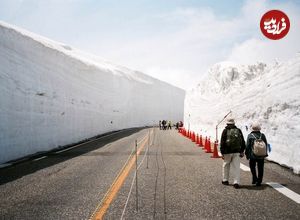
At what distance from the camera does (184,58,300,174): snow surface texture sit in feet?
35.3

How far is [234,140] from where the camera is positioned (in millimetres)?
7910

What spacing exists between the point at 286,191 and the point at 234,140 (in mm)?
1686

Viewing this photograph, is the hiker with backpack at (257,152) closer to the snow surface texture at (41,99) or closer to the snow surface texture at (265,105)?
the snow surface texture at (265,105)

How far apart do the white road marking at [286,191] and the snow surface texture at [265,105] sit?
1.89 metres

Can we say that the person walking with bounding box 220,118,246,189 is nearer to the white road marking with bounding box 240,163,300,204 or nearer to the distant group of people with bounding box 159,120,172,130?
the white road marking with bounding box 240,163,300,204

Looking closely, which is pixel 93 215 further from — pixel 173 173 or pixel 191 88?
pixel 191 88

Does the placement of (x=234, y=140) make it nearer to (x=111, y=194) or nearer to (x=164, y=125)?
(x=111, y=194)

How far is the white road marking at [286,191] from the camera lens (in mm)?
6168

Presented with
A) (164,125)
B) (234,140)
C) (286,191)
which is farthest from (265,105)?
(164,125)

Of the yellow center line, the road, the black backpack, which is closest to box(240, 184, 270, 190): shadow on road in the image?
the road

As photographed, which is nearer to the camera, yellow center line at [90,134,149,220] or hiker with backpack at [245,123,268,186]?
yellow center line at [90,134,149,220]

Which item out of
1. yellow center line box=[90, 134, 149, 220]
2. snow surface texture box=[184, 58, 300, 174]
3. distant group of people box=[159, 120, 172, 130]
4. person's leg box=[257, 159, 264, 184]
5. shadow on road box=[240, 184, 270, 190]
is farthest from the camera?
distant group of people box=[159, 120, 172, 130]

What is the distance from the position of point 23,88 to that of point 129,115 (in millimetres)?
45813

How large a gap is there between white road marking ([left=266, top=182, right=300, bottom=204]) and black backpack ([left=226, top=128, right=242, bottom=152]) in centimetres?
113
